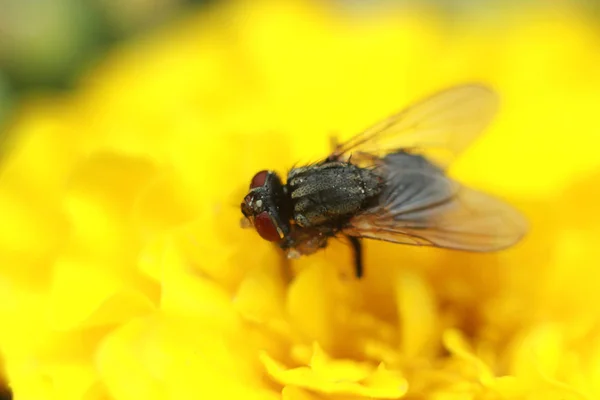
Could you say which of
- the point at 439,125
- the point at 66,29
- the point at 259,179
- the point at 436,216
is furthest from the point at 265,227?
the point at 66,29

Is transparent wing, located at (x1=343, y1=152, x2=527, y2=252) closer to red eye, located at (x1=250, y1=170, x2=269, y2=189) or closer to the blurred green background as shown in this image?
red eye, located at (x1=250, y1=170, x2=269, y2=189)

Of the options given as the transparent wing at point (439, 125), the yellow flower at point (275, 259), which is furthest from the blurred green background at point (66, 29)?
→ the transparent wing at point (439, 125)

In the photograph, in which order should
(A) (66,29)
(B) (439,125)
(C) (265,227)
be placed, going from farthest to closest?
(A) (66,29) → (B) (439,125) → (C) (265,227)

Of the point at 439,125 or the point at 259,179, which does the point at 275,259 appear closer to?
the point at 259,179

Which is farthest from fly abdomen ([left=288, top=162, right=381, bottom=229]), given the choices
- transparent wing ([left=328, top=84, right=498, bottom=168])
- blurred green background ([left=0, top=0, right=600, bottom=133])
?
blurred green background ([left=0, top=0, right=600, bottom=133])

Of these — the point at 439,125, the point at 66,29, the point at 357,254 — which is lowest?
the point at 357,254

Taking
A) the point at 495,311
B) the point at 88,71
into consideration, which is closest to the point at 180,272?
the point at 495,311
